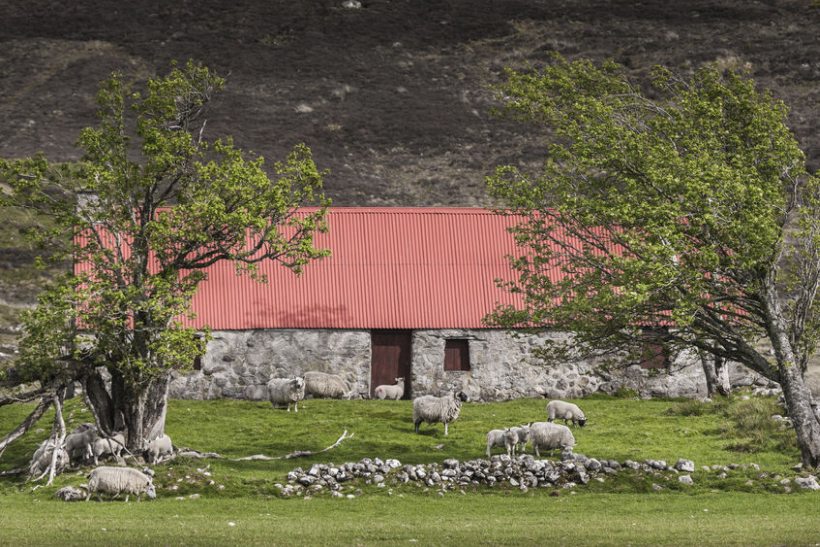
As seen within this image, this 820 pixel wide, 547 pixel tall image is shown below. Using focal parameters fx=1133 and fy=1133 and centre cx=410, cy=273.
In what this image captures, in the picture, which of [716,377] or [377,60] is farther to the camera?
[377,60]

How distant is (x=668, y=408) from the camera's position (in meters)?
39.7

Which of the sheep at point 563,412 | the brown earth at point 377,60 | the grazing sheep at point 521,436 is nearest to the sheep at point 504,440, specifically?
the grazing sheep at point 521,436

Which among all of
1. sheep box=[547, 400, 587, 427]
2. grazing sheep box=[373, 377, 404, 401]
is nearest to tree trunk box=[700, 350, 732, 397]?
sheep box=[547, 400, 587, 427]

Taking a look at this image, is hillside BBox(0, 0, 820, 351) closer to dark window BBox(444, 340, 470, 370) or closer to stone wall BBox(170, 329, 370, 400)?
dark window BBox(444, 340, 470, 370)

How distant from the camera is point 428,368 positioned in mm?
43719

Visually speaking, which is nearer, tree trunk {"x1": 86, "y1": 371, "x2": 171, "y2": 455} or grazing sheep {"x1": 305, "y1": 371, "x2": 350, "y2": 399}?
tree trunk {"x1": 86, "y1": 371, "x2": 171, "y2": 455}

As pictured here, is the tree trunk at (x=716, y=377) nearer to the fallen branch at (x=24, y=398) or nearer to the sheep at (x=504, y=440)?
the sheep at (x=504, y=440)

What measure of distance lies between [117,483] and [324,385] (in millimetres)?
16949

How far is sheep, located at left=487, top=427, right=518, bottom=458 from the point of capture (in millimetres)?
29734

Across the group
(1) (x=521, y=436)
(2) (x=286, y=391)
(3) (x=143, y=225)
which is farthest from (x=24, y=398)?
(1) (x=521, y=436)

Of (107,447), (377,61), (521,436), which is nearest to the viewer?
(107,447)

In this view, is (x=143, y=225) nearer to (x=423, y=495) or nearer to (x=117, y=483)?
(x=117, y=483)

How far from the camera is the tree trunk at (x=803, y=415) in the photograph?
90.2 feet

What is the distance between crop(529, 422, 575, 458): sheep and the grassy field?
1093mm
